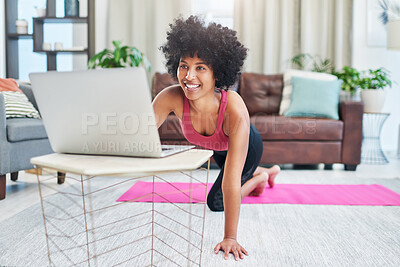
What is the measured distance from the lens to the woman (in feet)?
4.08

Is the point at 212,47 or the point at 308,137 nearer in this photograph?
the point at 212,47

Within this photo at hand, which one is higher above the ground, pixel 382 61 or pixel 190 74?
pixel 382 61

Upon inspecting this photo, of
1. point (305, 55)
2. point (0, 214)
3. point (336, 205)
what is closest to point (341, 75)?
point (305, 55)

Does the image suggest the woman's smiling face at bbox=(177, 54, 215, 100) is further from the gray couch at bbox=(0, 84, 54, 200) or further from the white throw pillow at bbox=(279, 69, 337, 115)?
the white throw pillow at bbox=(279, 69, 337, 115)

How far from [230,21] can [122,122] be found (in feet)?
13.2

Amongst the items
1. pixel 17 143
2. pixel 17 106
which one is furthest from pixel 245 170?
pixel 17 106

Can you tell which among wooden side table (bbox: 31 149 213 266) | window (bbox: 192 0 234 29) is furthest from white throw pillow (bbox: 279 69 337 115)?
wooden side table (bbox: 31 149 213 266)

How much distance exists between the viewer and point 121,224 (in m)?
1.61

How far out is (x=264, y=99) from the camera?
3695 mm

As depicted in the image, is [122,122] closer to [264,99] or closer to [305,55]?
[264,99]

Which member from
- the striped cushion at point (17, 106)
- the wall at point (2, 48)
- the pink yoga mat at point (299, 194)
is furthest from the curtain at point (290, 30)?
the wall at point (2, 48)

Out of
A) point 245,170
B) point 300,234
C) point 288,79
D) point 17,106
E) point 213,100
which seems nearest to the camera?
point 213,100

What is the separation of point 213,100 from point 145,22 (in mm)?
3414

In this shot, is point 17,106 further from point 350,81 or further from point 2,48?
point 350,81
